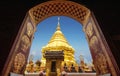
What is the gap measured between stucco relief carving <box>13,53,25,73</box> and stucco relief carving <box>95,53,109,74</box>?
10.7 feet

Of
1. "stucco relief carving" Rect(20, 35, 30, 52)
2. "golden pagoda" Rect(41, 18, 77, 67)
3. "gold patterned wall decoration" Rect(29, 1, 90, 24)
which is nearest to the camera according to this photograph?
"stucco relief carving" Rect(20, 35, 30, 52)

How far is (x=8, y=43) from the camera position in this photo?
539 cm

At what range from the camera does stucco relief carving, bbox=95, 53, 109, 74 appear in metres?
5.98

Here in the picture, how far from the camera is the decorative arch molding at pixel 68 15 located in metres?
5.58

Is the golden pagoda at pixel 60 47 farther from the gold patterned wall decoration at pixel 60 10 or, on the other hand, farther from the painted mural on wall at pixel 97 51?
the painted mural on wall at pixel 97 51

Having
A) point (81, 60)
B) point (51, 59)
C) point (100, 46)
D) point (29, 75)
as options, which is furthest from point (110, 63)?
point (81, 60)

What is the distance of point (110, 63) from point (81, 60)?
11014 millimetres

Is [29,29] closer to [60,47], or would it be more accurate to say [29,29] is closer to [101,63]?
[101,63]

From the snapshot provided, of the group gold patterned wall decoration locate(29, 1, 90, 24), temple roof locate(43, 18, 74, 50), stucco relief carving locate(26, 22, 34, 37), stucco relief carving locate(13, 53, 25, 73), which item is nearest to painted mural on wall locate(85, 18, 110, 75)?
gold patterned wall decoration locate(29, 1, 90, 24)

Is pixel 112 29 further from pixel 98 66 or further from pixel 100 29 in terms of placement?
pixel 98 66

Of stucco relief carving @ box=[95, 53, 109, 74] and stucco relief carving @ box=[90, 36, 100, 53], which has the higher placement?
→ stucco relief carving @ box=[90, 36, 100, 53]

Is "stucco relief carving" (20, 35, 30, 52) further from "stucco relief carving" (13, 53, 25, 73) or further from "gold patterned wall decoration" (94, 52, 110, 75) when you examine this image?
"gold patterned wall decoration" (94, 52, 110, 75)

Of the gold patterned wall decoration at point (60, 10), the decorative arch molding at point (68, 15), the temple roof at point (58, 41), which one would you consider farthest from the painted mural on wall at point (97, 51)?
the temple roof at point (58, 41)

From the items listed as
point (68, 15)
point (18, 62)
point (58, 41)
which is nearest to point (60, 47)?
point (58, 41)
